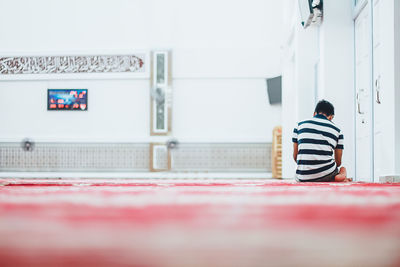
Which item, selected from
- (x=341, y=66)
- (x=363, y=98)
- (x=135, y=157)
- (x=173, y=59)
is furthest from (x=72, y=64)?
(x=363, y=98)

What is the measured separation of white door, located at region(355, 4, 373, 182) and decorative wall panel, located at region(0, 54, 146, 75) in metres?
4.20

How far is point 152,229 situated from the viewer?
0.79 metres

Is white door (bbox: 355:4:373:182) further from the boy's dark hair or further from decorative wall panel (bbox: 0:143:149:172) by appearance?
decorative wall panel (bbox: 0:143:149:172)

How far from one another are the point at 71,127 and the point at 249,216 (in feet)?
26.4

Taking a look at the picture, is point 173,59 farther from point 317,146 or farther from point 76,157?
point 317,146

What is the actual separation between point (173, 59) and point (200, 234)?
7739 mm

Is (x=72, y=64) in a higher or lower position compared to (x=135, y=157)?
higher

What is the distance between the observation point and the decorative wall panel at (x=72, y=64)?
8.45 m

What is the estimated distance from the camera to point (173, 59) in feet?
27.5

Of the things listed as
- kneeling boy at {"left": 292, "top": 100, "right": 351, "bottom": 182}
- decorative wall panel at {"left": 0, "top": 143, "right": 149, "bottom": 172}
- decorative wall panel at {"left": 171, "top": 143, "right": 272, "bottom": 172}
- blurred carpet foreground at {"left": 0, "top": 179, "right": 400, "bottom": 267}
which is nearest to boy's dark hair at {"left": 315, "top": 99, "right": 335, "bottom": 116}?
kneeling boy at {"left": 292, "top": 100, "right": 351, "bottom": 182}

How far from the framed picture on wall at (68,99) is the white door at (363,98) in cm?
487

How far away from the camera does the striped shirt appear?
13.3 feet

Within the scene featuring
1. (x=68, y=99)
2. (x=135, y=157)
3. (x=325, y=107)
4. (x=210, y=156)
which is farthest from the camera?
(x=68, y=99)

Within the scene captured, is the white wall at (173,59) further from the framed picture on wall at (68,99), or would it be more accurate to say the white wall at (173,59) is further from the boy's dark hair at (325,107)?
the boy's dark hair at (325,107)
